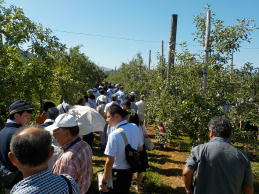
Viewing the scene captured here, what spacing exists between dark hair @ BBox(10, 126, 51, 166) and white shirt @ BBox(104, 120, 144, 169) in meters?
1.92

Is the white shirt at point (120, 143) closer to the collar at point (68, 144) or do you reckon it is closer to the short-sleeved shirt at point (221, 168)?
the collar at point (68, 144)

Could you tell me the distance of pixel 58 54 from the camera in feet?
20.1

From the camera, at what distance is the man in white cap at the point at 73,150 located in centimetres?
266

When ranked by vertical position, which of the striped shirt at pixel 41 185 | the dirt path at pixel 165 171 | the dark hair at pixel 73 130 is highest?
the dark hair at pixel 73 130

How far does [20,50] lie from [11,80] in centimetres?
76

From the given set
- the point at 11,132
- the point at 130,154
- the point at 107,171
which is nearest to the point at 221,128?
the point at 130,154

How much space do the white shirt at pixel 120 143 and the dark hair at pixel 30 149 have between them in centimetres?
192

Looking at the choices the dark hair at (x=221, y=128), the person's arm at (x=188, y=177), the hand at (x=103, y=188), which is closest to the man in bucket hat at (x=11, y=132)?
the hand at (x=103, y=188)

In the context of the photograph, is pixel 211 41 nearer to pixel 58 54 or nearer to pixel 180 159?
pixel 58 54

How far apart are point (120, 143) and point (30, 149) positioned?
2.08 m

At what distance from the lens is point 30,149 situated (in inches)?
66.9

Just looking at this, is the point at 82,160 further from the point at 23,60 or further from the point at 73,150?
the point at 23,60

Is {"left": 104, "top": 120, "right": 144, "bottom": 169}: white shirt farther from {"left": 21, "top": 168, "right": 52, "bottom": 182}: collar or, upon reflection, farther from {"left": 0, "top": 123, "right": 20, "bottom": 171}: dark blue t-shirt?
{"left": 21, "top": 168, "right": 52, "bottom": 182}: collar

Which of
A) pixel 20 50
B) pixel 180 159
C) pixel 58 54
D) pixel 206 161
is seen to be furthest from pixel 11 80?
A: pixel 180 159
